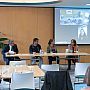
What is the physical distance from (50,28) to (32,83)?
22.9ft

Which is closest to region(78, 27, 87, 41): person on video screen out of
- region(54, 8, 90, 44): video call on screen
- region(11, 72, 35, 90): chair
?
region(54, 8, 90, 44): video call on screen

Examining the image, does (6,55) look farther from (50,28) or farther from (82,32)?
(82,32)

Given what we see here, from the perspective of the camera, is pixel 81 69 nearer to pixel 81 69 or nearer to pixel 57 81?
pixel 81 69

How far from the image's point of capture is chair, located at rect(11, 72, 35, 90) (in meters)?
5.08

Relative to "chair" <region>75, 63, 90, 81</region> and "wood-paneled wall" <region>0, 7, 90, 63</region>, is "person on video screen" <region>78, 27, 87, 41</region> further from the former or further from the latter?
"chair" <region>75, 63, 90, 81</region>

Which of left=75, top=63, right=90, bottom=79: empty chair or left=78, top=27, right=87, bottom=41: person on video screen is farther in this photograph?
left=78, top=27, right=87, bottom=41: person on video screen

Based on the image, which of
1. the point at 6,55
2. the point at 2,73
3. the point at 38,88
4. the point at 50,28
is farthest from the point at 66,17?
the point at 2,73

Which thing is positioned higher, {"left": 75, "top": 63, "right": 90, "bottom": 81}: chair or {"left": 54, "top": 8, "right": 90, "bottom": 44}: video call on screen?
{"left": 54, "top": 8, "right": 90, "bottom": 44}: video call on screen

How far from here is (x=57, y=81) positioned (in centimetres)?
497

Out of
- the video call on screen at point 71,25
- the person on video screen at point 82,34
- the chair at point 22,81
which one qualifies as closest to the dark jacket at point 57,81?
the chair at point 22,81

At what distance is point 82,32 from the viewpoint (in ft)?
39.9

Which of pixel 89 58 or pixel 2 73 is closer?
pixel 2 73

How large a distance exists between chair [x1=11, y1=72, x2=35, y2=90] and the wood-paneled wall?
6736 millimetres

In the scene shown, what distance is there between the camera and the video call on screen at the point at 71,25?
39.2ft
